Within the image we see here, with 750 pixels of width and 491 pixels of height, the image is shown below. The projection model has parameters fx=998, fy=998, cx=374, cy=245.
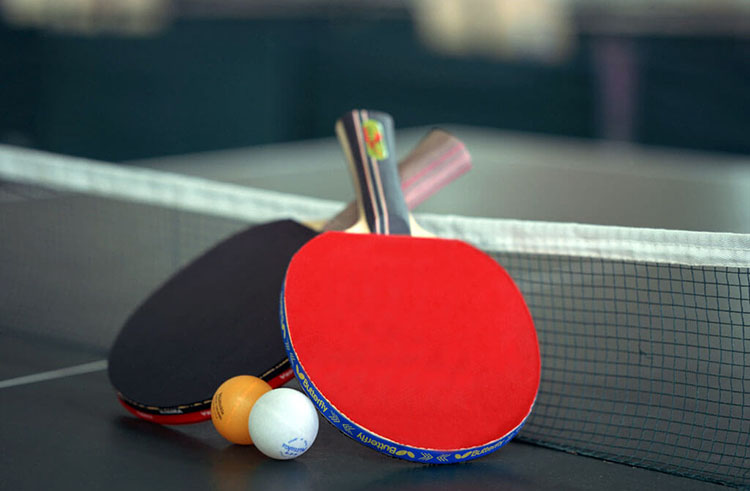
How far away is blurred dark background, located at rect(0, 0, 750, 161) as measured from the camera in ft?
22.0

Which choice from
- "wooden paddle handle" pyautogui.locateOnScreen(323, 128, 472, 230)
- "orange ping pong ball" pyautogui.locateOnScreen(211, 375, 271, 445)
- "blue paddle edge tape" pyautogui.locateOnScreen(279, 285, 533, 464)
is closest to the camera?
"blue paddle edge tape" pyautogui.locateOnScreen(279, 285, 533, 464)

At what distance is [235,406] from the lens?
1693 mm

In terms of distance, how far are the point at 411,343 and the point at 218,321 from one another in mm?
442

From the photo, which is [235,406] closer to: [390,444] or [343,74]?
[390,444]

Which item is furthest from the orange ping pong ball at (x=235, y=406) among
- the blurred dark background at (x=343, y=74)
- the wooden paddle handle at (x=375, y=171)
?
the blurred dark background at (x=343, y=74)

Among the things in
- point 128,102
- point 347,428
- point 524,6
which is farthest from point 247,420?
point 524,6

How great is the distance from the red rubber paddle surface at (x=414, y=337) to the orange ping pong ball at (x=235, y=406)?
0.41ft

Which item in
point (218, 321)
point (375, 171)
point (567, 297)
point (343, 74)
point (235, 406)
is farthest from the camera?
point (343, 74)

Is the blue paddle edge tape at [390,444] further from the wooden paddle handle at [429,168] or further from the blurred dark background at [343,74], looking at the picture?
the blurred dark background at [343,74]

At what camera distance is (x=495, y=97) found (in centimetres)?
969

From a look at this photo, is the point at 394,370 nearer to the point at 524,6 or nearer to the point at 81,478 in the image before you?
the point at 81,478

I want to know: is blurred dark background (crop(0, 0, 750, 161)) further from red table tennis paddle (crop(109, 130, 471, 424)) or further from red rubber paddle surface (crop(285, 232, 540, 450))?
red rubber paddle surface (crop(285, 232, 540, 450))

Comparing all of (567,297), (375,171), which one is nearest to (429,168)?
(375,171)

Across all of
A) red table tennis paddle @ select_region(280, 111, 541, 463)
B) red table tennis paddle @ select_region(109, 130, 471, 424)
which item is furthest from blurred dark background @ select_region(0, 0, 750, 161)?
red table tennis paddle @ select_region(280, 111, 541, 463)
